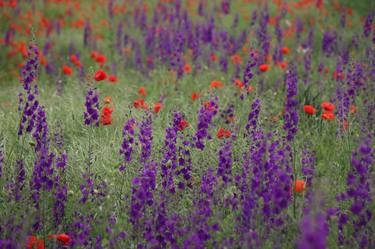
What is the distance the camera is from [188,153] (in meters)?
2.99

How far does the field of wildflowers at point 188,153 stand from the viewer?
8.14ft

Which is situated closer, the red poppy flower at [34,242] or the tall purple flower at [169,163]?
the red poppy flower at [34,242]

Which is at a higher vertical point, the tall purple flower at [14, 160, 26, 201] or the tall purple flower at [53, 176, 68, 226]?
the tall purple flower at [14, 160, 26, 201]

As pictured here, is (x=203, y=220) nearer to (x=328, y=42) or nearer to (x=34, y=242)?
(x=34, y=242)

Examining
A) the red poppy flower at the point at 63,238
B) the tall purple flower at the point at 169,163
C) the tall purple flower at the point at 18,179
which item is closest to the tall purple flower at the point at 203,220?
the tall purple flower at the point at 169,163

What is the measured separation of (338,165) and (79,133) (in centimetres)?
226

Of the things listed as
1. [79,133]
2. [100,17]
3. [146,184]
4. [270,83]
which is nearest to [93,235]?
[146,184]

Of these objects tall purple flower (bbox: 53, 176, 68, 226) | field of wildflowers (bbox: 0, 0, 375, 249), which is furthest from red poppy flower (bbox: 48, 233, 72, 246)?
tall purple flower (bbox: 53, 176, 68, 226)

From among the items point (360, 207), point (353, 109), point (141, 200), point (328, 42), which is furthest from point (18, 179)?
point (328, 42)

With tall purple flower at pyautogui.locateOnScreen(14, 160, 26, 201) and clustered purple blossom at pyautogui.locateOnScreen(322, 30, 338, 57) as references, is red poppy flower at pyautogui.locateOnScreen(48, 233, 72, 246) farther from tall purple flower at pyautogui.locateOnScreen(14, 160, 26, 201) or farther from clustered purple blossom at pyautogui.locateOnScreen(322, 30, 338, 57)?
clustered purple blossom at pyautogui.locateOnScreen(322, 30, 338, 57)

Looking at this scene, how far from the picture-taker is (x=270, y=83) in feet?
18.6

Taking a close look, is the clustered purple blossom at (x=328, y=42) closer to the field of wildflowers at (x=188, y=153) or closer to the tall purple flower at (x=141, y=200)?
the field of wildflowers at (x=188, y=153)

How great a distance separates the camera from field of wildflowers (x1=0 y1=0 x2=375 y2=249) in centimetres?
248

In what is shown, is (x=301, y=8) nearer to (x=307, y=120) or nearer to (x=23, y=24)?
(x=23, y=24)
